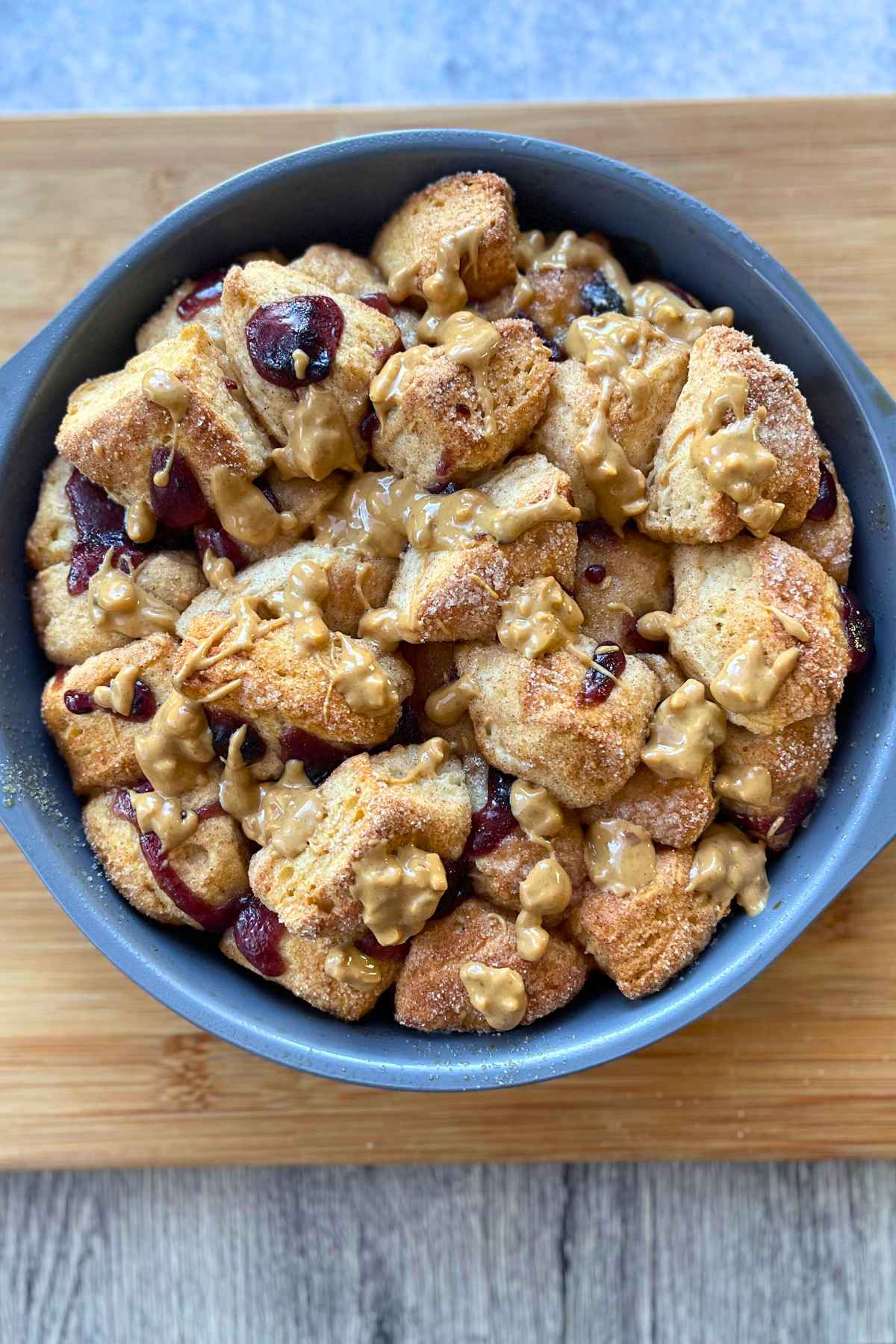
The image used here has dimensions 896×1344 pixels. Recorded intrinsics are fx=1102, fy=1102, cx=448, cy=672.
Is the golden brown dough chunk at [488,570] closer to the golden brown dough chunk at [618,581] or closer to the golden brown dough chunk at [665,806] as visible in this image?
the golden brown dough chunk at [618,581]

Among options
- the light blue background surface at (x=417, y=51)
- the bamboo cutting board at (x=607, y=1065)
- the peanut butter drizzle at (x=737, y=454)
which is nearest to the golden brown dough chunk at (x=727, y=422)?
the peanut butter drizzle at (x=737, y=454)

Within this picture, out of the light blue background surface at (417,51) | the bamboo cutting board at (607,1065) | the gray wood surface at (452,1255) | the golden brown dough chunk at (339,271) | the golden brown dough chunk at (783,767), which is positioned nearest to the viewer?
the golden brown dough chunk at (783,767)

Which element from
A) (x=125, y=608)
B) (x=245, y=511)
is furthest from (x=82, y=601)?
(x=245, y=511)

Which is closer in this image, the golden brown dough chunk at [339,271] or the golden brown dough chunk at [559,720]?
the golden brown dough chunk at [559,720]

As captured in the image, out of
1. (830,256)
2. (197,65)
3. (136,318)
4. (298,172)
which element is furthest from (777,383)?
(197,65)

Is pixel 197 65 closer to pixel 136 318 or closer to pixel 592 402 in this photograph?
pixel 136 318

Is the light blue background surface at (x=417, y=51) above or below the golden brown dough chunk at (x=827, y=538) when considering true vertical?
above

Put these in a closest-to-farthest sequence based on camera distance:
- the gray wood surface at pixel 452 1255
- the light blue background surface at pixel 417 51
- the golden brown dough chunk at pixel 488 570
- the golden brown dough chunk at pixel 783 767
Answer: the golden brown dough chunk at pixel 488 570
the golden brown dough chunk at pixel 783 767
the gray wood surface at pixel 452 1255
the light blue background surface at pixel 417 51

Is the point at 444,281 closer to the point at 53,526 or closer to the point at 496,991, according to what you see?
the point at 53,526
